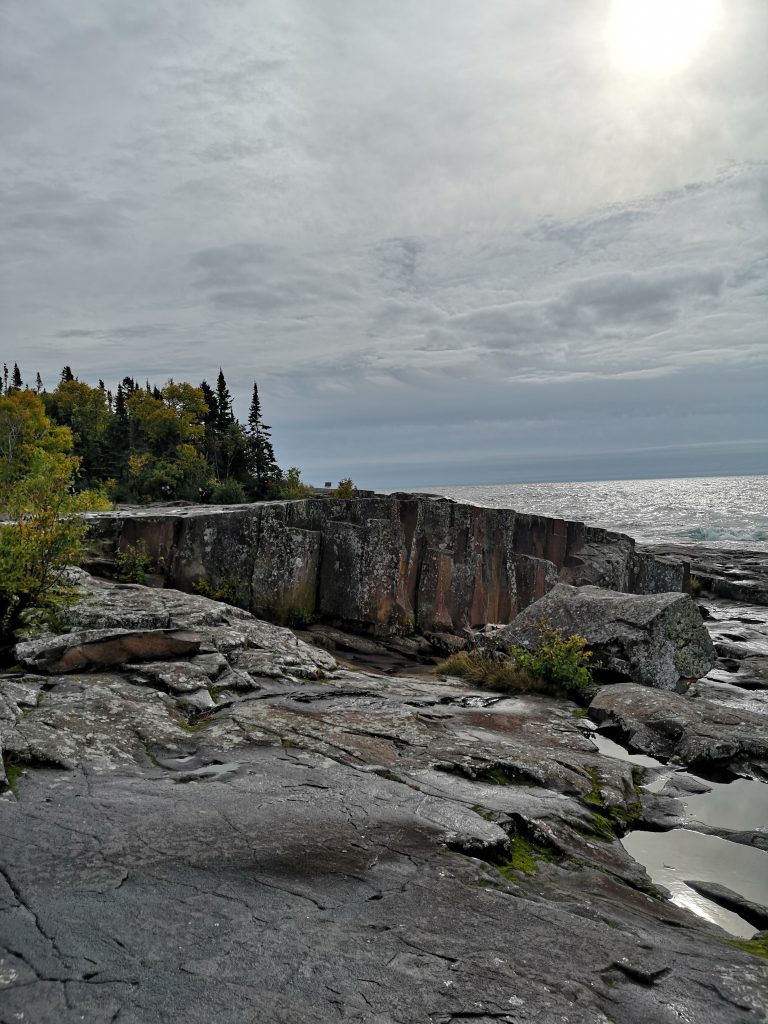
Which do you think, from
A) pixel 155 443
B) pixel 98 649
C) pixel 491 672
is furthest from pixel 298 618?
pixel 155 443

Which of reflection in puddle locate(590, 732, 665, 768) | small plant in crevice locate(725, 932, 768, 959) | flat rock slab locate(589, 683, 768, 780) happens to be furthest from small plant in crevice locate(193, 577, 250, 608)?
small plant in crevice locate(725, 932, 768, 959)

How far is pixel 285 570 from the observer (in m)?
21.0

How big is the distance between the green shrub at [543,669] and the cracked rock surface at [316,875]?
10.9 ft

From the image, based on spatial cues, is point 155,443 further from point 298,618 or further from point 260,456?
point 298,618

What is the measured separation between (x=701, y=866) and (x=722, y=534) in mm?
90749

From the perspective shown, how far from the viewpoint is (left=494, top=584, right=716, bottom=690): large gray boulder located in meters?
14.6

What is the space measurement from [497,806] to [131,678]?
6.12m

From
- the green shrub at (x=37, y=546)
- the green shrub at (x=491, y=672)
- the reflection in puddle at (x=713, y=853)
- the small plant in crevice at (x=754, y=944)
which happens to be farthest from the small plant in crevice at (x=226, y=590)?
the small plant in crevice at (x=754, y=944)

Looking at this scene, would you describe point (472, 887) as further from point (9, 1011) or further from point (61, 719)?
point (61, 719)

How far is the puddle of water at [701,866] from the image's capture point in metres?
5.91

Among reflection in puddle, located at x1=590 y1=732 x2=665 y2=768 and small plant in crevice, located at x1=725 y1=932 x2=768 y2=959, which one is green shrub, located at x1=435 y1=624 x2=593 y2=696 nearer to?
reflection in puddle, located at x1=590 y1=732 x2=665 y2=768

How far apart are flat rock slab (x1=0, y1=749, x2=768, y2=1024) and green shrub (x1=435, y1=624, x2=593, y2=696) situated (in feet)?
25.1

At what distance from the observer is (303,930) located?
14.1ft

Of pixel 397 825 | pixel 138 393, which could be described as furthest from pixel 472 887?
pixel 138 393
